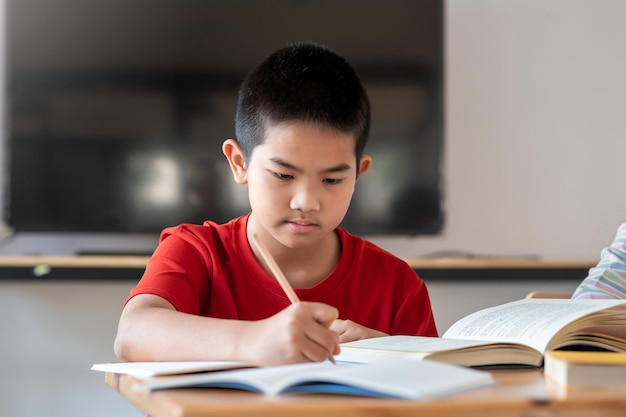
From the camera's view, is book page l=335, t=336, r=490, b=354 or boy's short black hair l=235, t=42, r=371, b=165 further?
boy's short black hair l=235, t=42, r=371, b=165

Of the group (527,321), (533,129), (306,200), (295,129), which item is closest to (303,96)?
(295,129)

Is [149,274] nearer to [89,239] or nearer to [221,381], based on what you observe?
[221,381]

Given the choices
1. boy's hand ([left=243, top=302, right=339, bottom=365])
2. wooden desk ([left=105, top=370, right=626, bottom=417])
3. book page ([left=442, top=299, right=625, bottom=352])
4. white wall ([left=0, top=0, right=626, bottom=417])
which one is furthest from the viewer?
white wall ([left=0, top=0, right=626, bottom=417])

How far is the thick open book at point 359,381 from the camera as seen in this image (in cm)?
55

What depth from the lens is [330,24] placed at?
2.48 m

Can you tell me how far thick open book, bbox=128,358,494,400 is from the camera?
554mm

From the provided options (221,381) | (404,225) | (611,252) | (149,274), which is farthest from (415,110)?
(221,381)

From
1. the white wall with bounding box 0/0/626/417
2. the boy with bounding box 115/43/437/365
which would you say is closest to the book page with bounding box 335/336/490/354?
the boy with bounding box 115/43/437/365

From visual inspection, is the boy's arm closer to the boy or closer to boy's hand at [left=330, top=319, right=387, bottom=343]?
the boy

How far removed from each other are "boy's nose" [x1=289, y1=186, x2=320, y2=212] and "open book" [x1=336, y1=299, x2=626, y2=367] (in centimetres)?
24

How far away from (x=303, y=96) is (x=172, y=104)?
52.0 inches

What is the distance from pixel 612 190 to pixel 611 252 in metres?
1.50

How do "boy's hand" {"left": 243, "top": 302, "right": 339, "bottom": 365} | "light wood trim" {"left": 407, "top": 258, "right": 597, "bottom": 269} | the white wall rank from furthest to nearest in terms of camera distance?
the white wall → "light wood trim" {"left": 407, "top": 258, "right": 597, "bottom": 269} → "boy's hand" {"left": 243, "top": 302, "right": 339, "bottom": 365}

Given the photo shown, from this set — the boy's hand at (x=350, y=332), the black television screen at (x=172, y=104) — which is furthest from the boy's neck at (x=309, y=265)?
the black television screen at (x=172, y=104)
